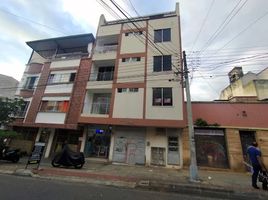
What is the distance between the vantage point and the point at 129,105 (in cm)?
1475

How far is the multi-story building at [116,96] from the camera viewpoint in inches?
558

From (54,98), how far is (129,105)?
854 centimetres

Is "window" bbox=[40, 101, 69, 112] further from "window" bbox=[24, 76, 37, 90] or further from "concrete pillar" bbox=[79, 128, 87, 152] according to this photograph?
"window" bbox=[24, 76, 37, 90]

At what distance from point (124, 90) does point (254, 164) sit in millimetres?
11176

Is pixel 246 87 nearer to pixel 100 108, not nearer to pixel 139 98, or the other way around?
pixel 139 98

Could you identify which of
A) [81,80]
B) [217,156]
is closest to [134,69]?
[81,80]

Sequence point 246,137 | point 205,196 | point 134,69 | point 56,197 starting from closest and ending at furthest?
1. point 56,197
2. point 205,196
3. point 246,137
4. point 134,69

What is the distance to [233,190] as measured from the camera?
22.0ft

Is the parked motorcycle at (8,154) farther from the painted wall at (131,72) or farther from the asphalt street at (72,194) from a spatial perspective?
the painted wall at (131,72)

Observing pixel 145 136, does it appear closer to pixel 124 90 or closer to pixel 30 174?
pixel 124 90

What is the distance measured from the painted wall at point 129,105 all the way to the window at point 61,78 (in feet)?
20.5

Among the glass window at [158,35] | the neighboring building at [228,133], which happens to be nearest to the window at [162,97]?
the neighboring building at [228,133]

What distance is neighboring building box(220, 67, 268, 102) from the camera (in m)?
16.4

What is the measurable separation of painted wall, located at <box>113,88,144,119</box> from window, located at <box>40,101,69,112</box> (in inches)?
220
